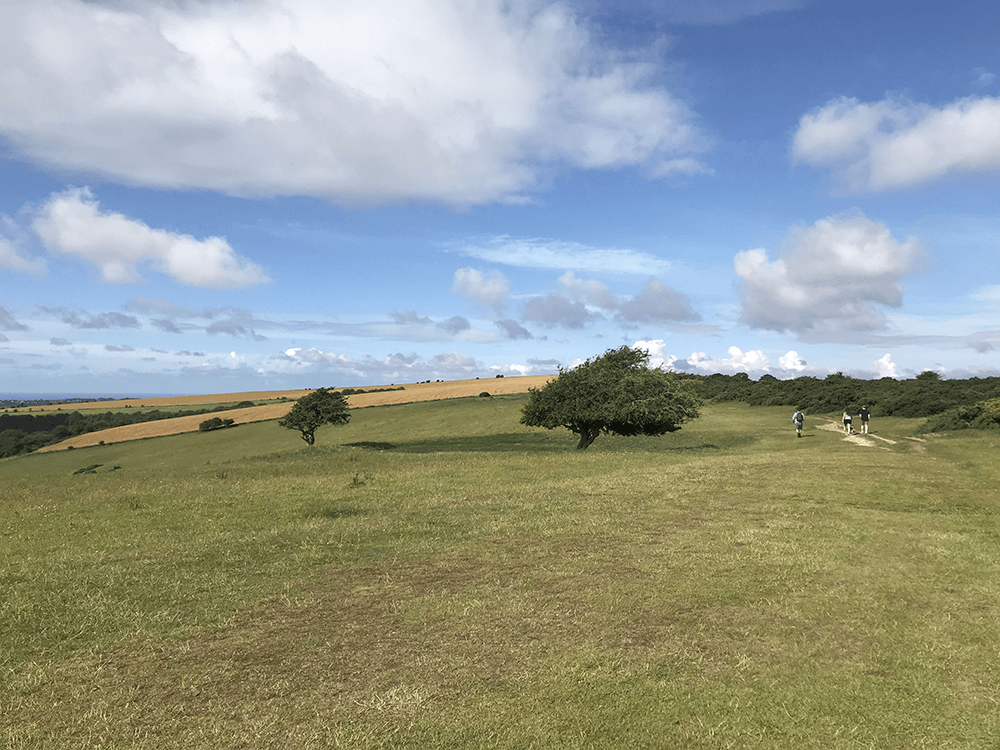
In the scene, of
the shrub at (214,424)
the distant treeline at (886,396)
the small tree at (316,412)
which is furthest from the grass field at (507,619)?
the shrub at (214,424)

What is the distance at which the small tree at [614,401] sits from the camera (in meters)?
43.0

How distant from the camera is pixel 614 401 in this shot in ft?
142

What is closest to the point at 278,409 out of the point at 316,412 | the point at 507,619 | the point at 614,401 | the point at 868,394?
the point at 316,412

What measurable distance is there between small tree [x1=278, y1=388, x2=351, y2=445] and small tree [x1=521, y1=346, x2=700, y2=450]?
2157 cm

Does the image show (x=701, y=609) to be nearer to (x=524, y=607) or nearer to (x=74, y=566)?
(x=524, y=607)

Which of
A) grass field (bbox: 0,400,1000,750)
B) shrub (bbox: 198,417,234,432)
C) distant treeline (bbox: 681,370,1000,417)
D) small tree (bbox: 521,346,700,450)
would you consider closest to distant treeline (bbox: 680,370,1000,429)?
distant treeline (bbox: 681,370,1000,417)

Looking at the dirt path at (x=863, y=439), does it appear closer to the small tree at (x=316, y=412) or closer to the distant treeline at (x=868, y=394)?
the distant treeline at (x=868, y=394)

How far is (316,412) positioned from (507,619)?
52.3 m

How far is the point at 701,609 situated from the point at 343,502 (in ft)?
47.0

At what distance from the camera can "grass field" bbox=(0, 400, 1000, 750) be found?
6.85 metres

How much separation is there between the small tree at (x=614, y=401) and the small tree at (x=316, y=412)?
21.6 meters

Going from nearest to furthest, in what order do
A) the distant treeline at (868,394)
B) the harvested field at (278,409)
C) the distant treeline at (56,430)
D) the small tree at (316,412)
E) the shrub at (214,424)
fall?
the small tree at (316,412)
the distant treeline at (868,394)
the shrub at (214,424)
the harvested field at (278,409)
the distant treeline at (56,430)

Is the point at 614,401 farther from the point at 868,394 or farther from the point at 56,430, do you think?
the point at 56,430

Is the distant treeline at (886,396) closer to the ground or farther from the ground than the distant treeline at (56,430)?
farther from the ground
